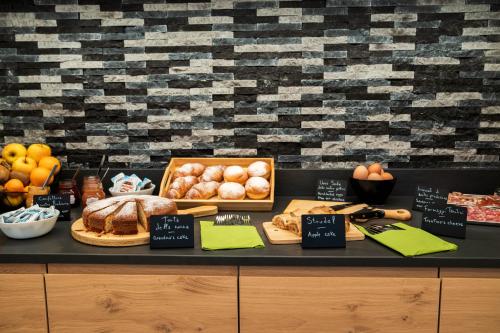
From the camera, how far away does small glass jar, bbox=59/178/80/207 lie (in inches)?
77.2

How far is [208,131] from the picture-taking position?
2.21 metres

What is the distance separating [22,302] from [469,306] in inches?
60.5

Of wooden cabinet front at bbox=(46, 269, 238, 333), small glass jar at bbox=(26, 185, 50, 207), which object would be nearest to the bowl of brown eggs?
wooden cabinet front at bbox=(46, 269, 238, 333)

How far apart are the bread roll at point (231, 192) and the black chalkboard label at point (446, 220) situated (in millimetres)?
795

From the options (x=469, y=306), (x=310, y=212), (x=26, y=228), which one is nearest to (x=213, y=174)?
(x=310, y=212)

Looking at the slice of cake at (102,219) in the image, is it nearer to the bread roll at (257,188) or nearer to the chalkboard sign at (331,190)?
the bread roll at (257,188)

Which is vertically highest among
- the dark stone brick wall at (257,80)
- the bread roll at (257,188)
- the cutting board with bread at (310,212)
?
the dark stone brick wall at (257,80)

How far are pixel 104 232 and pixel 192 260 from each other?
0.38 metres

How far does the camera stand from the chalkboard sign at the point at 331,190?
2029 mm

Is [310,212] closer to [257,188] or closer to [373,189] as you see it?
[257,188]

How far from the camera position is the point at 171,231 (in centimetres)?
144

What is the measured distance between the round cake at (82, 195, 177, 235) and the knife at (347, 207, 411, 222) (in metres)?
0.76

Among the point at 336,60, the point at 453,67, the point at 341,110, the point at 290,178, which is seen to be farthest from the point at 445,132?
the point at 290,178

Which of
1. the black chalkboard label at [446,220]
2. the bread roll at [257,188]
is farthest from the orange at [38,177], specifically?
the black chalkboard label at [446,220]
